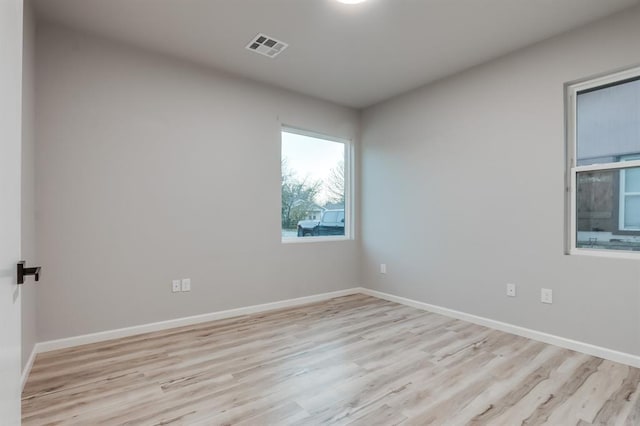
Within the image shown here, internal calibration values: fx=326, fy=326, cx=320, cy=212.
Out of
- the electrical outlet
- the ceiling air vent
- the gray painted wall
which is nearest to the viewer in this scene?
the gray painted wall

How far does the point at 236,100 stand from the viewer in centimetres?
362

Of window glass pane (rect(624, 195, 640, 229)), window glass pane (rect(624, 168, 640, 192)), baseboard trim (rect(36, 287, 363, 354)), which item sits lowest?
baseboard trim (rect(36, 287, 363, 354))

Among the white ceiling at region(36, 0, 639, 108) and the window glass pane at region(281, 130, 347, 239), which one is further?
the window glass pane at region(281, 130, 347, 239)

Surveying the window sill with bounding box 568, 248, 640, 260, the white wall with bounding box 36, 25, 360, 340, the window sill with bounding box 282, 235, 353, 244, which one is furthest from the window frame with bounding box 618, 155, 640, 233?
the white wall with bounding box 36, 25, 360, 340

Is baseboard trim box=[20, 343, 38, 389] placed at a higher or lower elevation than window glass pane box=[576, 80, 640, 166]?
lower

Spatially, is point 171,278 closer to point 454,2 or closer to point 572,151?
point 454,2

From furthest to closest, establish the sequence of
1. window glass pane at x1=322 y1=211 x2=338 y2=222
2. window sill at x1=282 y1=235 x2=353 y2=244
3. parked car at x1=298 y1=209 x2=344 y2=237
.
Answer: window glass pane at x1=322 y1=211 x2=338 y2=222
parked car at x1=298 y1=209 x2=344 y2=237
window sill at x1=282 y1=235 x2=353 y2=244

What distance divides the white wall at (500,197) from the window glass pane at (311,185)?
1.94 ft

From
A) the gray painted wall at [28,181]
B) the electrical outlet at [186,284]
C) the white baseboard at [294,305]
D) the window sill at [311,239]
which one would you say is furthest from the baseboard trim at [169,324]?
the window sill at [311,239]

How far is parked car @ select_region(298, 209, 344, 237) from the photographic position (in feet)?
14.0

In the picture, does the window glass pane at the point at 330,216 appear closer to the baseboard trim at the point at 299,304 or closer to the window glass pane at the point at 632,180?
the baseboard trim at the point at 299,304

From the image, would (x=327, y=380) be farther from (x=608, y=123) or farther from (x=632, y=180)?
(x=608, y=123)

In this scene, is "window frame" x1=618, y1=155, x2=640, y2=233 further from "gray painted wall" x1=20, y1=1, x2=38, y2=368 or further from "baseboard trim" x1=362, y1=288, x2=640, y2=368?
"gray painted wall" x1=20, y1=1, x2=38, y2=368

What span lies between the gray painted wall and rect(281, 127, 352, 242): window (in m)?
2.31
